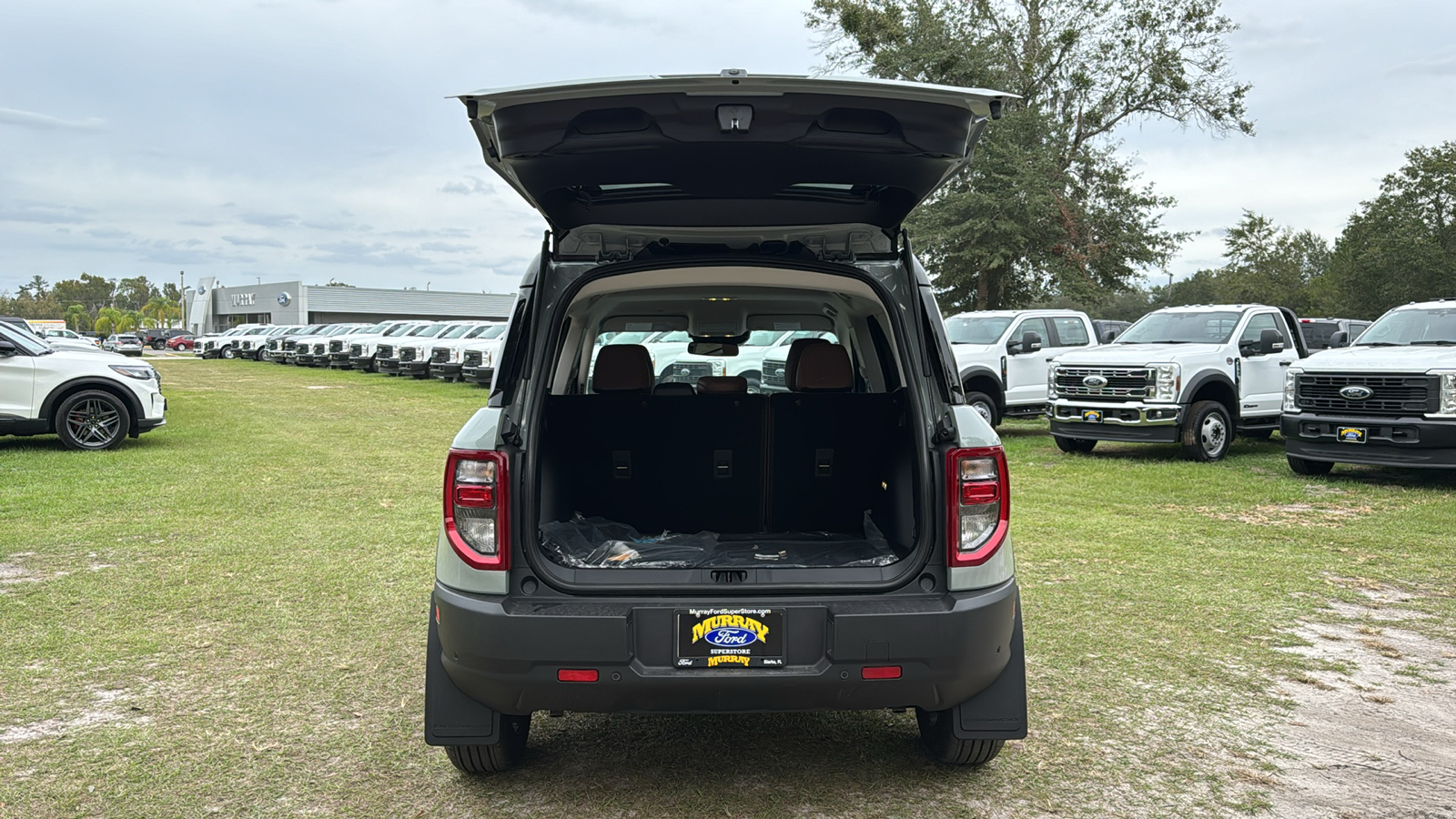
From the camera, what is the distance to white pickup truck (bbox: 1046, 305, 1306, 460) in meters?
12.6

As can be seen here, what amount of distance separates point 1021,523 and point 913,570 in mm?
5436

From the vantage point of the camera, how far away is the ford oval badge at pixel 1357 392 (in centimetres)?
1056

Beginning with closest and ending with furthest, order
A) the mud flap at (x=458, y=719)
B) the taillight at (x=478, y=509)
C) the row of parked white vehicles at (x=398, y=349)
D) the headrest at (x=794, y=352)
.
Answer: the taillight at (x=478, y=509) < the mud flap at (x=458, y=719) < the headrest at (x=794, y=352) < the row of parked white vehicles at (x=398, y=349)

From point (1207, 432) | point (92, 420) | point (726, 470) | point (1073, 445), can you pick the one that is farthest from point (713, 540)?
point (92, 420)

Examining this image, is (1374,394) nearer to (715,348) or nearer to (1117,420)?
(1117,420)

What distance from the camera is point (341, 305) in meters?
90.1

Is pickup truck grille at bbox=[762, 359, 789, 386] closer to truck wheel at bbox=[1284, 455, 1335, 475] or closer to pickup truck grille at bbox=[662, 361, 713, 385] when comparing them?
pickup truck grille at bbox=[662, 361, 713, 385]

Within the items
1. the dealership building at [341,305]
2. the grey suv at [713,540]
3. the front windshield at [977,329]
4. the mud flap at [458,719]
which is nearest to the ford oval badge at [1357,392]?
the front windshield at [977,329]

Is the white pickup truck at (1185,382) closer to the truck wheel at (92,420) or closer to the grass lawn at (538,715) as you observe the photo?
the grass lawn at (538,715)

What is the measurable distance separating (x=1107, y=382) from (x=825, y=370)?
9132 mm

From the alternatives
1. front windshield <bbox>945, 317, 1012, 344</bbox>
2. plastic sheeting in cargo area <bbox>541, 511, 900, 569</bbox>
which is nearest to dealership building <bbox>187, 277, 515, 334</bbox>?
front windshield <bbox>945, 317, 1012, 344</bbox>

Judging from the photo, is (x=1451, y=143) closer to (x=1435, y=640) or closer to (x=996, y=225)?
(x=996, y=225)

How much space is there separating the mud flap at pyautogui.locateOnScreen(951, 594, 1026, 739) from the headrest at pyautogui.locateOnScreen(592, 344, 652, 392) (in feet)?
6.49

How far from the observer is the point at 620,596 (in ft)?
10.6
